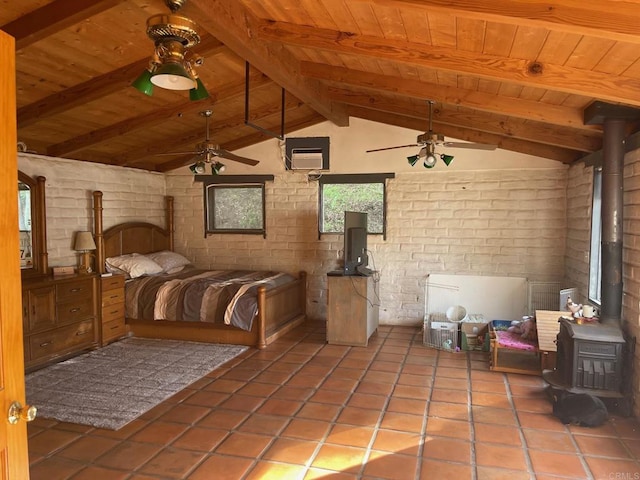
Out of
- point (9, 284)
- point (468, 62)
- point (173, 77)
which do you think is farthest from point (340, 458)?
point (468, 62)

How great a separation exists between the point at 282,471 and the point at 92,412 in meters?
1.69

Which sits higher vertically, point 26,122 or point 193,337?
point 26,122

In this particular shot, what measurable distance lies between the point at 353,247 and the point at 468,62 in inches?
105

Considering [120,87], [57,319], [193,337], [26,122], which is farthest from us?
[193,337]

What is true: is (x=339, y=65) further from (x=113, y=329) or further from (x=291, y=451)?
(x=113, y=329)

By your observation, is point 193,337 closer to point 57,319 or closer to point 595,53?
point 57,319

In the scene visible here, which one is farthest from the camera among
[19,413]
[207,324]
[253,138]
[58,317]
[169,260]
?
[253,138]

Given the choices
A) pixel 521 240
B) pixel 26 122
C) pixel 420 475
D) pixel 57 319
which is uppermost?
pixel 26 122

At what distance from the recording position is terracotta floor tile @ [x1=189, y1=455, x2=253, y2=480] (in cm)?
260

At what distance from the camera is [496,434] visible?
3117 millimetres

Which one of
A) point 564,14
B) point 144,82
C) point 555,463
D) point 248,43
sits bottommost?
point 555,463

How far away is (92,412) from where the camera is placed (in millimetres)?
3436

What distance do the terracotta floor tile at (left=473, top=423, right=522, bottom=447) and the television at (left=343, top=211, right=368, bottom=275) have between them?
2.27 meters

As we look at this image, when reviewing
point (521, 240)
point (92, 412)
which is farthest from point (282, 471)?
point (521, 240)
